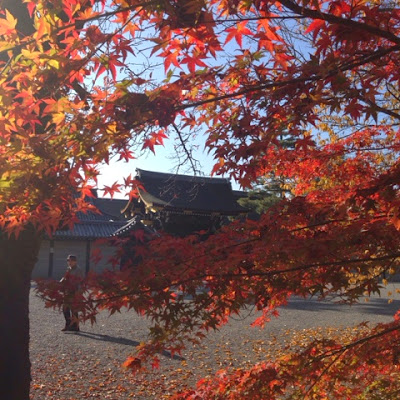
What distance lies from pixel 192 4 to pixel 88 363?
5824 mm

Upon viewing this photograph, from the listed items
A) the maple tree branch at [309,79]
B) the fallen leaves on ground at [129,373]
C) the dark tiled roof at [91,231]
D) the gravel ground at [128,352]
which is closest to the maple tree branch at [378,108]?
the maple tree branch at [309,79]

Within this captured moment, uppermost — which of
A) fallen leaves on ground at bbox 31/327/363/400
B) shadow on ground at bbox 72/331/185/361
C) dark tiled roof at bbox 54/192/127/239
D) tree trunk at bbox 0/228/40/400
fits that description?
dark tiled roof at bbox 54/192/127/239

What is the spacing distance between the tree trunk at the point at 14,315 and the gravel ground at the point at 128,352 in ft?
5.52

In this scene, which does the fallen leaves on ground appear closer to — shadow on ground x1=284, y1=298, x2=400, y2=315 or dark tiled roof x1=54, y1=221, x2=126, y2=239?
shadow on ground x1=284, y1=298, x2=400, y2=315

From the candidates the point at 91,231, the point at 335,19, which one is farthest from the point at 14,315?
the point at 91,231

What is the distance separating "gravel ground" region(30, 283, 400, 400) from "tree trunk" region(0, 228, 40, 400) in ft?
5.52

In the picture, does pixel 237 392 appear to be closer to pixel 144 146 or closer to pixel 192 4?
pixel 144 146

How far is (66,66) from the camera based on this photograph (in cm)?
228

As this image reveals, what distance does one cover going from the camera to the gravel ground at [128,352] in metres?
5.35

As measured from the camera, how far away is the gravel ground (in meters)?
5.35

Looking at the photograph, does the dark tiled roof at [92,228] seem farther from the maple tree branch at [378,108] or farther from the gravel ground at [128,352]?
the maple tree branch at [378,108]

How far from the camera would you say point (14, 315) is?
3312 millimetres


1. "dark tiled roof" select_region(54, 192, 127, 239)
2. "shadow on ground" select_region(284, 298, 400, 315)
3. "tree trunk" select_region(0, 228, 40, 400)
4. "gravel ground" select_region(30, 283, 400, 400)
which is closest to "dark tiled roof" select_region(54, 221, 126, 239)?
"dark tiled roof" select_region(54, 192, 127, 239)

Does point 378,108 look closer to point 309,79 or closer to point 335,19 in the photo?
point 309,79
